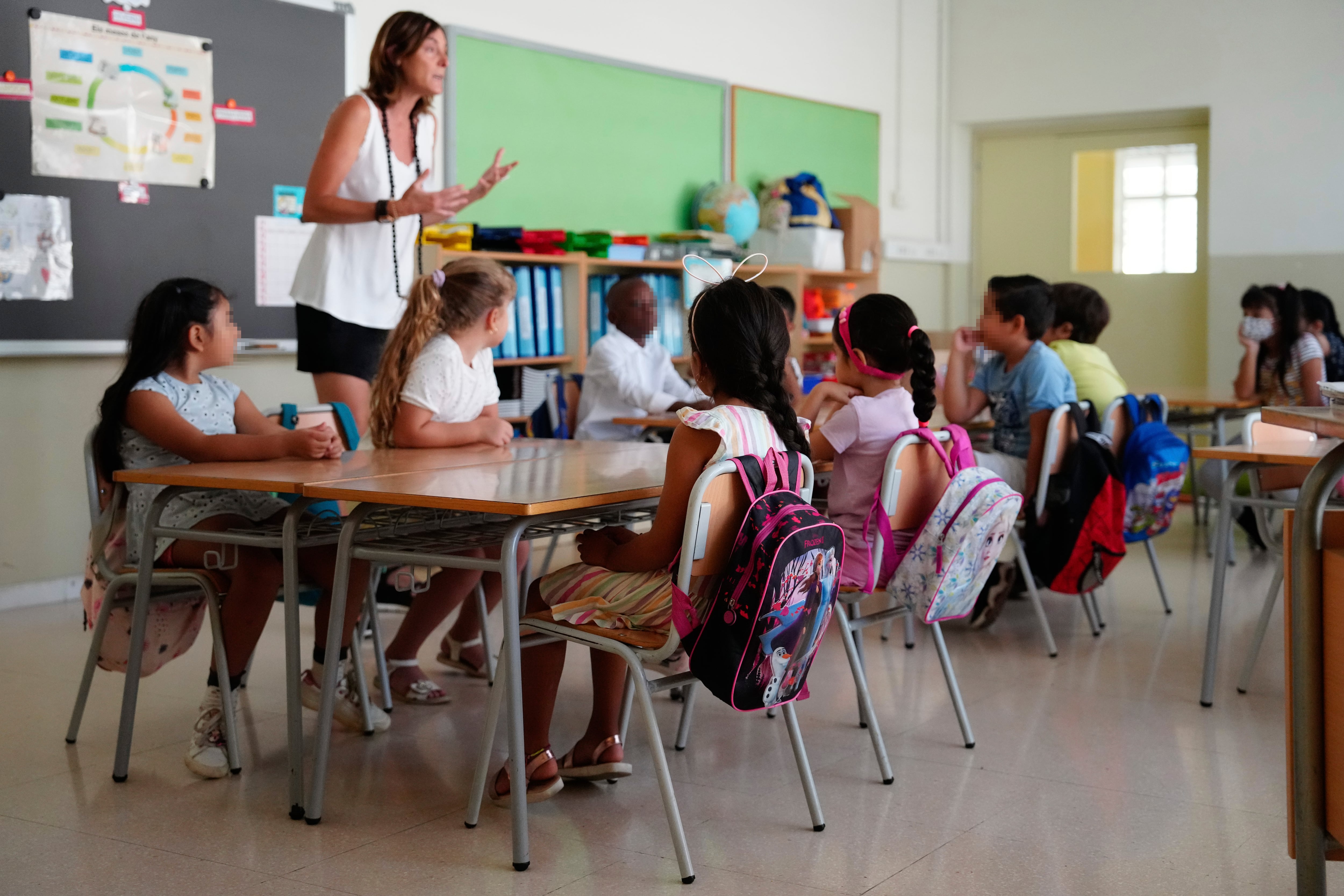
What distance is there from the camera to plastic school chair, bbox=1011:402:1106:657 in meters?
3.44

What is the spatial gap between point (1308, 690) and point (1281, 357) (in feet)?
13.9

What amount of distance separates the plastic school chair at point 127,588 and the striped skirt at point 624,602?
72cm

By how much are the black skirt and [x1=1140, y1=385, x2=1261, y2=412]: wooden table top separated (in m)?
2.92

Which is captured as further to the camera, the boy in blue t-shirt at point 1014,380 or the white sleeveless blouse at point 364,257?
the boy in blue t-shirt at point 1014,380

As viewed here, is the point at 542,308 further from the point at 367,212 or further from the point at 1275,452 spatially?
the point at 1275,452

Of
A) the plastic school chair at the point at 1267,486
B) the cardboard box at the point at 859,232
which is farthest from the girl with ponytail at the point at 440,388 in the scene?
the cardboard box at the point at 859,232

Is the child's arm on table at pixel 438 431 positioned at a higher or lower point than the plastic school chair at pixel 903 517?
higher

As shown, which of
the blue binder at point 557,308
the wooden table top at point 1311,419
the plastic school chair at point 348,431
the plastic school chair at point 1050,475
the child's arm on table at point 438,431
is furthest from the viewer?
the blue binder at point 557,308

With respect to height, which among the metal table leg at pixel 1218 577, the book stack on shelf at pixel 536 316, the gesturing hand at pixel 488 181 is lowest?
the metal table leg at pixel 1218 577

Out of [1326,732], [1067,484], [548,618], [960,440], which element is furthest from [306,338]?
[1326,732]

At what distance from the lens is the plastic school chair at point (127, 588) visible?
239 cm

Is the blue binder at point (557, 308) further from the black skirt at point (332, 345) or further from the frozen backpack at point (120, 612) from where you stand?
the frozen backpack at point (120, 612)

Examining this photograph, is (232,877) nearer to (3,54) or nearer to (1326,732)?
(1326,732)

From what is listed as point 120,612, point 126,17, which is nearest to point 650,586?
point 120,612
